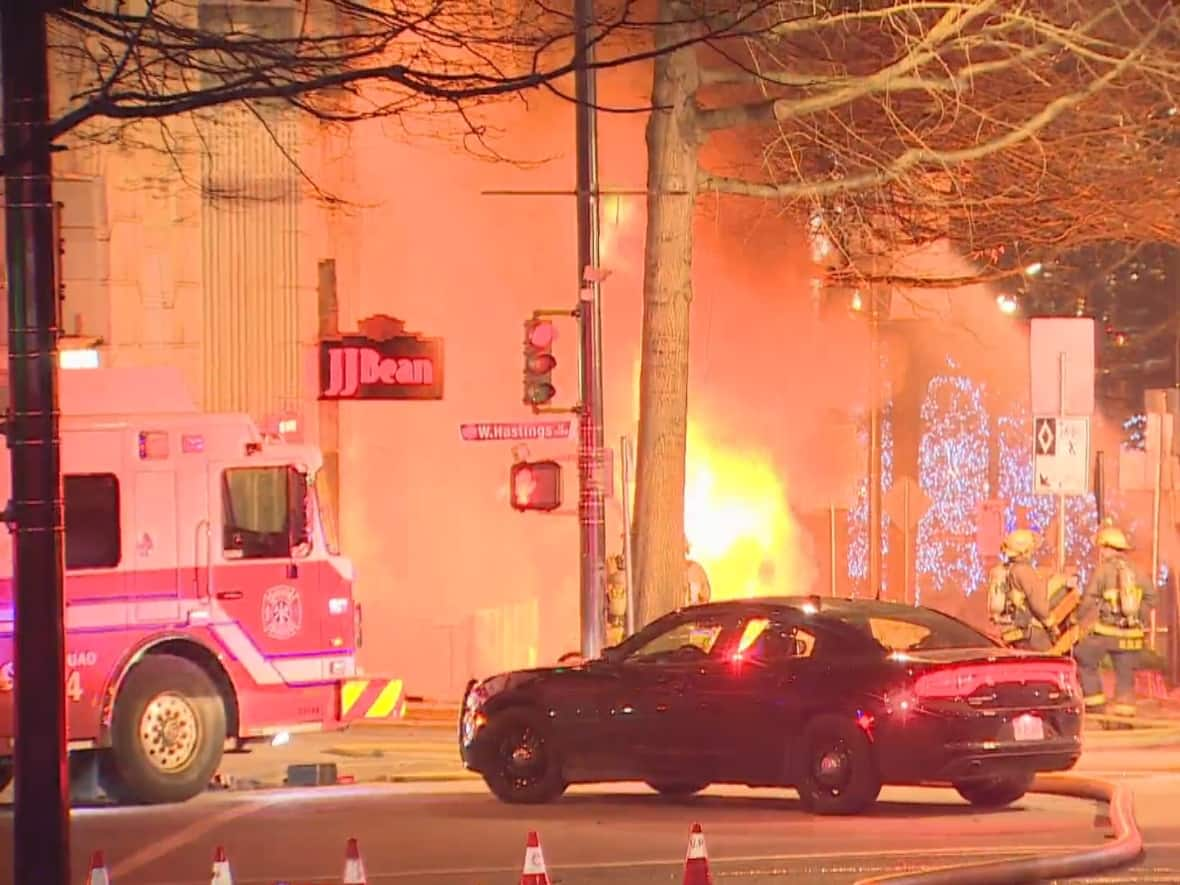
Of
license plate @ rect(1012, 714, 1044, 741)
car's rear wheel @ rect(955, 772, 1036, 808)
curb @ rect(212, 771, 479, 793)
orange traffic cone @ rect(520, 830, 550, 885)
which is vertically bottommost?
curb @ rect(212, 771, 479, 793)

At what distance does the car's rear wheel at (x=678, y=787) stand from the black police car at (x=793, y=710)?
0.03 m

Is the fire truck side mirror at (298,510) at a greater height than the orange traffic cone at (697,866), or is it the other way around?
the fire truck side mirror at (298,510)

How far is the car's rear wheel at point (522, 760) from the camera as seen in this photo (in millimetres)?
14211

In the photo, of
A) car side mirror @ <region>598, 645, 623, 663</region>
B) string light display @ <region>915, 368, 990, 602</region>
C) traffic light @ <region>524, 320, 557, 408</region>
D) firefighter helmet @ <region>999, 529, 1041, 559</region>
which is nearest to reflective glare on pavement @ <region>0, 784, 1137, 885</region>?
car side mirror @ <region>598, 645, 623, 663</region>

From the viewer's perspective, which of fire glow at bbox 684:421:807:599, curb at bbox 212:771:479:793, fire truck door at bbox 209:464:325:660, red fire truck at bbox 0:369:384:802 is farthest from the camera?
fire glow at bbox 684:421:807:599

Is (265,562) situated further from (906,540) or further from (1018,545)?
(906,540)

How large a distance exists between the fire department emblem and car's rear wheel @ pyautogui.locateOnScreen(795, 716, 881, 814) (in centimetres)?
413

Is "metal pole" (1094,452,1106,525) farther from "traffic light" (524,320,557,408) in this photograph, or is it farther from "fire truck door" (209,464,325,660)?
"fire truck door" (209,464,325,660)

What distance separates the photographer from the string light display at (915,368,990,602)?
94.2ft

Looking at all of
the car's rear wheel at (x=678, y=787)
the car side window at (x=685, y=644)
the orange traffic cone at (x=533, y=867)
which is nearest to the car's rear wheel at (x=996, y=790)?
the car's rear wheel at (x=678, y=787)

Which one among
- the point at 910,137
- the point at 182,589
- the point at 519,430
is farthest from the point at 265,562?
the point at 910,137

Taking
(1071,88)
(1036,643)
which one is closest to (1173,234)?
(1071,88)

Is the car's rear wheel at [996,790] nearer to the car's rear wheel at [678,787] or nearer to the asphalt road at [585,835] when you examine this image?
the asphalt road at [585,835]

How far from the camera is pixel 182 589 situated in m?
15.1
